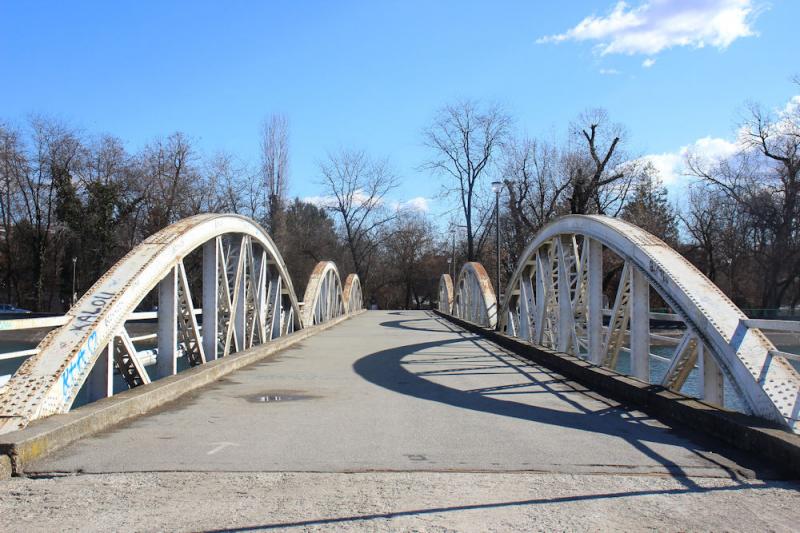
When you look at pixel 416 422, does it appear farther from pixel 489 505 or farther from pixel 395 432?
pixel 489 505

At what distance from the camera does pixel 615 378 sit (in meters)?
8.99

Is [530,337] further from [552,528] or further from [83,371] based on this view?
[552,528]

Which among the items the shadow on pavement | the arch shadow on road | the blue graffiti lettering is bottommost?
the arch shadow on road

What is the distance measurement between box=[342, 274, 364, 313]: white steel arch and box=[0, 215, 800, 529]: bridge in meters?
28.4

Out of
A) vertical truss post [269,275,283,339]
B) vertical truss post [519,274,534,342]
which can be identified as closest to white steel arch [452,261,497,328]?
vertical truss post [519,274,534,342]

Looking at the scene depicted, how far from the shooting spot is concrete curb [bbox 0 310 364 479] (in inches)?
197

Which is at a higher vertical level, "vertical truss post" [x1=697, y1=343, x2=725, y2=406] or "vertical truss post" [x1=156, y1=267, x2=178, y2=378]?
"vertical truss post" [x1=156, y1=267, x2=178, y2=378]

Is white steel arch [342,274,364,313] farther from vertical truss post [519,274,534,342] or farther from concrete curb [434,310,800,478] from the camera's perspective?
concrete curb [434,310,800,478]

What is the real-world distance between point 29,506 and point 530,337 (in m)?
14.2

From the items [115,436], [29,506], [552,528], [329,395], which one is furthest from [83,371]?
[552,528]

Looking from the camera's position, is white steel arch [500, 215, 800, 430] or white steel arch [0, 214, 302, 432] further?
white steel arch [500, 215, 800, 430]

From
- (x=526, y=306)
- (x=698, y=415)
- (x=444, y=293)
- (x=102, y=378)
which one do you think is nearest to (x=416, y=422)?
(x=698, y=415)

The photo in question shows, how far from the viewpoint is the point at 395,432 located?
6.58 metres

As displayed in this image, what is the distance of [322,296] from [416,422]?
2287cm
